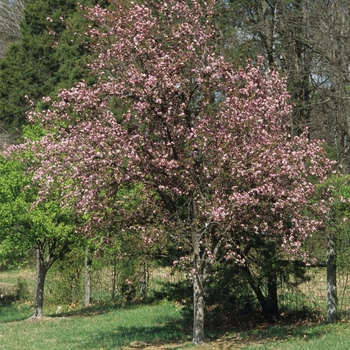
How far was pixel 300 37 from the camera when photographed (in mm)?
20297

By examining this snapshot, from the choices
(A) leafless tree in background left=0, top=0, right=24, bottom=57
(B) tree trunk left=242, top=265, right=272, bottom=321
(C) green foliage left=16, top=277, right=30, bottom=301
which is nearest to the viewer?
(B) tree trunk left=242, top=265, right=272, bottom=321

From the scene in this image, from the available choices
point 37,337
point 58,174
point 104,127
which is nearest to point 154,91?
point 104,127

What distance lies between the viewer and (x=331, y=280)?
1276 cm

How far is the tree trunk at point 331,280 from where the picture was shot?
41.4 feet

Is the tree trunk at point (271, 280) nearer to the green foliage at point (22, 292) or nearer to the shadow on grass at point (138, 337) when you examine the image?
the shadow on grass at point (138, 337)

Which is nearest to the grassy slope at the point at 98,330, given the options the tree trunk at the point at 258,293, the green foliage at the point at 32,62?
the tree trunk at the point at 258,293

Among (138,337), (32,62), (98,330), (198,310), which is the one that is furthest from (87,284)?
(32,62)

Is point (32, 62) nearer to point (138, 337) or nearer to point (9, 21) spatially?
point (9, 21)

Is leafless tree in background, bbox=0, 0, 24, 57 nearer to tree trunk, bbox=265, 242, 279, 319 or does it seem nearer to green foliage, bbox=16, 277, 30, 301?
green foliage, bbox=16, 277, 30, 301

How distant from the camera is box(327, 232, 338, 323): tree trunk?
12.6 m

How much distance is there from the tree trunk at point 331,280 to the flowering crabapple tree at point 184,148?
160 cm

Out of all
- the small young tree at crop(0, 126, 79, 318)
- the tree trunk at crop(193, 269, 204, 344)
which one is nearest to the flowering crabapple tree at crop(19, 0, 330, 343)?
the tree trunk at crop(193, 269, 204, 344)

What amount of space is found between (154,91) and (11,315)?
14226 mm

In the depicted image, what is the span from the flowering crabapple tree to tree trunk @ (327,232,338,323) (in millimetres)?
1602
